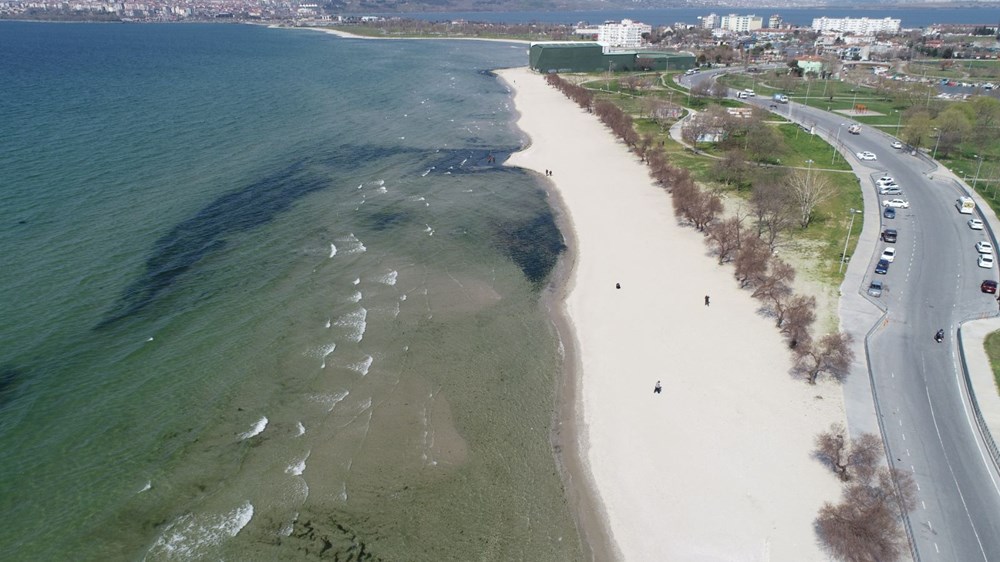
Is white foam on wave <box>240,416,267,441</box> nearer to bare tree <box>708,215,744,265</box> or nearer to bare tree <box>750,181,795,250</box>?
bare tree <box>708,215,744,265</box>

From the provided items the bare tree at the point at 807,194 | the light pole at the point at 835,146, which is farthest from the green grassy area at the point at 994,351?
the light pole at the point at 835,146

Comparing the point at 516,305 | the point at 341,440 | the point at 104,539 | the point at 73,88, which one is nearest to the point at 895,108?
the point at 516,305

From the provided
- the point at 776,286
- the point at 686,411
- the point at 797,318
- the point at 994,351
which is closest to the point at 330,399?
the point at 686,411

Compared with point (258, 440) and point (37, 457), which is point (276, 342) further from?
point (37, 457)

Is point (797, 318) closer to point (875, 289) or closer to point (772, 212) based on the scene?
point (875, 289)

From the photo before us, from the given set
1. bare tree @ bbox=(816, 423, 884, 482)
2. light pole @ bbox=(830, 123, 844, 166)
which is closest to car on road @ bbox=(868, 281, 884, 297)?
bare tree @ bbox=(816, 423, 884, 482)

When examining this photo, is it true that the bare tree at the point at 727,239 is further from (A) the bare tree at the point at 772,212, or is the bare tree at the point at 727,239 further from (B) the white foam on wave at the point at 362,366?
(B) the white foam on wave at the point at 362,366
